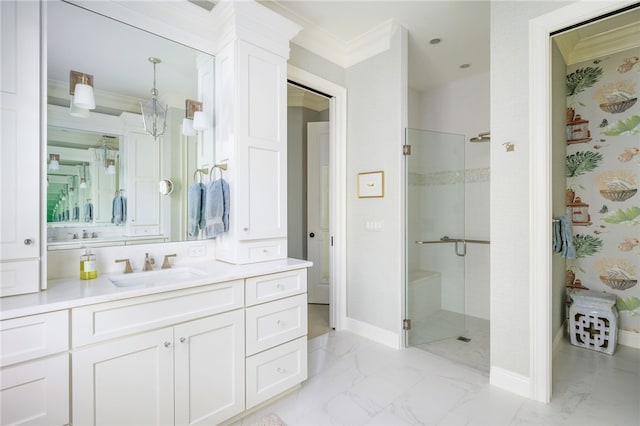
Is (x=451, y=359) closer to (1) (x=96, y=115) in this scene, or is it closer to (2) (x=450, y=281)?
(2) (x=450, y=281)

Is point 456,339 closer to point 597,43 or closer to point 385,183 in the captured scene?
point 385,183

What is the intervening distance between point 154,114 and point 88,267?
3.48ft

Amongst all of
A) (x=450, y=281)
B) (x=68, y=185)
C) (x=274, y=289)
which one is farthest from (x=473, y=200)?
(x=68, y=185)

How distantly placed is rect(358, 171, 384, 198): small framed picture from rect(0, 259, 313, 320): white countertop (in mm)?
1361

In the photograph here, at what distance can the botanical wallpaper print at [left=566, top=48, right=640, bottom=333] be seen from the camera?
2715mm

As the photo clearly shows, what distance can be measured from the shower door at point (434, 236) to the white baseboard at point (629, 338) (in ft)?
4.30

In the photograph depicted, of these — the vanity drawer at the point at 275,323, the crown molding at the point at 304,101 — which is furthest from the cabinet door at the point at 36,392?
the crown molding at the point at 304,101

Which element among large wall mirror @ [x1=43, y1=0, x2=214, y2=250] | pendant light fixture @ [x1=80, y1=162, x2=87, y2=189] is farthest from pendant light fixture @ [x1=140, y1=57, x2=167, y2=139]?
pendant light fixture @ [x1=80, y1=162, x2=87, y2=189]

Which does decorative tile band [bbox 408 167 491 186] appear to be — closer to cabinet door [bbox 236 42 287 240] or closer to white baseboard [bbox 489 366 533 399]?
cabinet door [bbox 236 42 287 240]

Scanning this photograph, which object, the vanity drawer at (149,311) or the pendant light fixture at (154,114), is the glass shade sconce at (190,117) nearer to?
the pendant light fixture at (154,114)

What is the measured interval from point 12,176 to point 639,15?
438cm

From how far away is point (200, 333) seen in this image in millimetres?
1621

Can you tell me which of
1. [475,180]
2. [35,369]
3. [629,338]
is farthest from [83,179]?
[629,338]

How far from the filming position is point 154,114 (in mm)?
2059
